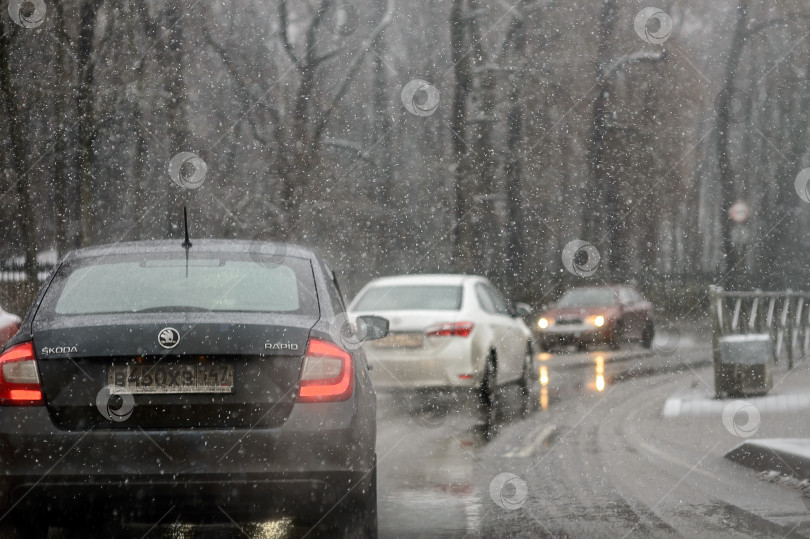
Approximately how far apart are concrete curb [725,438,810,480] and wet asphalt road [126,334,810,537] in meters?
0.14

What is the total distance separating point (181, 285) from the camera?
19.0 feet

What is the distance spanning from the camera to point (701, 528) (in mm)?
6348

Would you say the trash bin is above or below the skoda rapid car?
below

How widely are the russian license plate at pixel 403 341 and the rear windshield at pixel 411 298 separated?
0.56 m

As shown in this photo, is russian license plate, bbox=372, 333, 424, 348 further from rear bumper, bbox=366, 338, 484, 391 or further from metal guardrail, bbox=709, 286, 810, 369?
metal guardrail, bbox=709, 286, 810, 369

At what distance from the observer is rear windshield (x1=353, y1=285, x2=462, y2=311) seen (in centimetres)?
1378

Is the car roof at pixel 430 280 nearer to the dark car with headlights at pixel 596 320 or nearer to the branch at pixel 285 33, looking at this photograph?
the dark car with headlights at pixel 596 320

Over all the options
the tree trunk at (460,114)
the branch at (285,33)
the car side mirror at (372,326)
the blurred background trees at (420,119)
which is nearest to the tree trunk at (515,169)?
the blurred background trees at (420,119)

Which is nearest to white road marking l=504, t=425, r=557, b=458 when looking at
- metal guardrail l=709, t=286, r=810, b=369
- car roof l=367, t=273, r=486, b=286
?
car roof l=367, t=273, r=486, b=286

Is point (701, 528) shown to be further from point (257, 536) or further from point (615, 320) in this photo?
point (615, 320)

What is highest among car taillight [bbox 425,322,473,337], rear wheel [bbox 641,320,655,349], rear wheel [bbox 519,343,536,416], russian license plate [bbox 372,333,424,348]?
car taillight [bbox 425,322,473,337]

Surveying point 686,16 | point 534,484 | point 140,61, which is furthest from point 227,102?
point 534,484

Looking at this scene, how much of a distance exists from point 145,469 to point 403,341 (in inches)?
319

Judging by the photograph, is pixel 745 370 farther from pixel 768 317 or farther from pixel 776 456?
pixel 776 456
